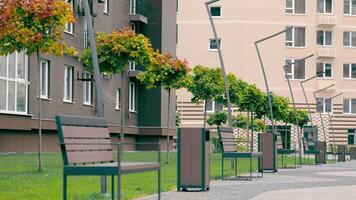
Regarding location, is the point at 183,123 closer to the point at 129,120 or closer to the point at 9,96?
the point at 129,120

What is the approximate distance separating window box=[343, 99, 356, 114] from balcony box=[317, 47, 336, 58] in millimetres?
4457

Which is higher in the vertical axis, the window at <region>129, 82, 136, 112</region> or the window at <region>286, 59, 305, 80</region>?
the window at <region>286, 59, 305, 80</region>

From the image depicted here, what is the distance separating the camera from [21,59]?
34688mm

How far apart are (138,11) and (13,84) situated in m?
22.8

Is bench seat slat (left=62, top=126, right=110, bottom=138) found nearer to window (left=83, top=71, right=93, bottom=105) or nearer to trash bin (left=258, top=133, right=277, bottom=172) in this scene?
trash bin (left=258, top=133, right=277, bottom=172)

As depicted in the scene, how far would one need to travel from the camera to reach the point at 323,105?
78.5 m

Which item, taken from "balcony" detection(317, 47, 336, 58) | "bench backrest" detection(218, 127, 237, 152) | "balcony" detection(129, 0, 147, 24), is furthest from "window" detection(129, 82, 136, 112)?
"bench backrest" detection(218, 127, 237, 152)

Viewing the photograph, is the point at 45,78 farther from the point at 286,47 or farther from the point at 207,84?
the point at 286,47

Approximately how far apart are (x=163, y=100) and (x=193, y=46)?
71.0ft

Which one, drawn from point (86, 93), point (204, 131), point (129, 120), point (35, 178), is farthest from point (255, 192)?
point (129, 120)

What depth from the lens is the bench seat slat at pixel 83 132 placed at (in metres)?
9.81

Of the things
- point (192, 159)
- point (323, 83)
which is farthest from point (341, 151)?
point (323, 83)

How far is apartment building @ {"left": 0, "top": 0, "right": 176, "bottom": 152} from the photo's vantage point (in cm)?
3362

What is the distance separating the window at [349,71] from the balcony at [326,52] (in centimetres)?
199
